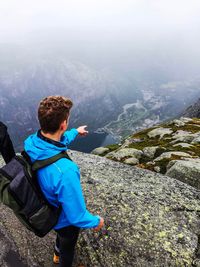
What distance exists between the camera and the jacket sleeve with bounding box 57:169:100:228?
645 cm

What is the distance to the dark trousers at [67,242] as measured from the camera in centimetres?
826

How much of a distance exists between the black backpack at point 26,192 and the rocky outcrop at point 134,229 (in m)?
4.27

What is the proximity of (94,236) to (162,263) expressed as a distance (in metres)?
3.10

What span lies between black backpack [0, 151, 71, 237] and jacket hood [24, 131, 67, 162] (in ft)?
0.38

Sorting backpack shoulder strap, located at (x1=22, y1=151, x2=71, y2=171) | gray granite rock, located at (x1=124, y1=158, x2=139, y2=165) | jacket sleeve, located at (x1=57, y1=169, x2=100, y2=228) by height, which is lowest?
gray granite rock, located at (x1=124, y1=158, x2=139, y2=165)

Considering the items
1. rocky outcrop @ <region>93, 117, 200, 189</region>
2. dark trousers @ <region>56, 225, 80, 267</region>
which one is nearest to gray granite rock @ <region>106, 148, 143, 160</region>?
rocky outcrop @ <region>93, 117, 200, 189</region>

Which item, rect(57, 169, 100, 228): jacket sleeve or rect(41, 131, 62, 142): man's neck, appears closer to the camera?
rect(57, 169, 100, 228): jacket sleeve

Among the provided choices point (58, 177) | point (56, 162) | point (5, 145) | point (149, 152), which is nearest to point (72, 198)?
point (58, 177)

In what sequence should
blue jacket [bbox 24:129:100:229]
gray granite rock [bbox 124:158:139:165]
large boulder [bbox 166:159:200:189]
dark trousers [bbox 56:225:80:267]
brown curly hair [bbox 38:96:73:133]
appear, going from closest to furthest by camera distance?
brown curly hair [bbox 38:96:73:133] → blue jacket [bbox 24:129:100:229] → dark trousers [bbox 56:225:80:267] → large boulder [bbox 166:159:200:189] → gray granite rock [bbox 124:158:139:165]

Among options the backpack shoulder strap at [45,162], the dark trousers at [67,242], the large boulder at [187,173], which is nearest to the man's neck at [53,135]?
the backpack shoulder strap at [45,162]

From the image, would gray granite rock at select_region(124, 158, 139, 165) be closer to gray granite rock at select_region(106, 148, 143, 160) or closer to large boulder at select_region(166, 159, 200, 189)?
gray granite rock at select_region(106, 148, 143, 160)

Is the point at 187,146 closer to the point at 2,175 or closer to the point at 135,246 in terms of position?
the point at 135,246

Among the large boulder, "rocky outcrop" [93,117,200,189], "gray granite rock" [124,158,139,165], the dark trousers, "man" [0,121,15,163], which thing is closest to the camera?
the dark trousers

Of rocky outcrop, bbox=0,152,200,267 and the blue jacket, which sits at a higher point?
the blue jacket
